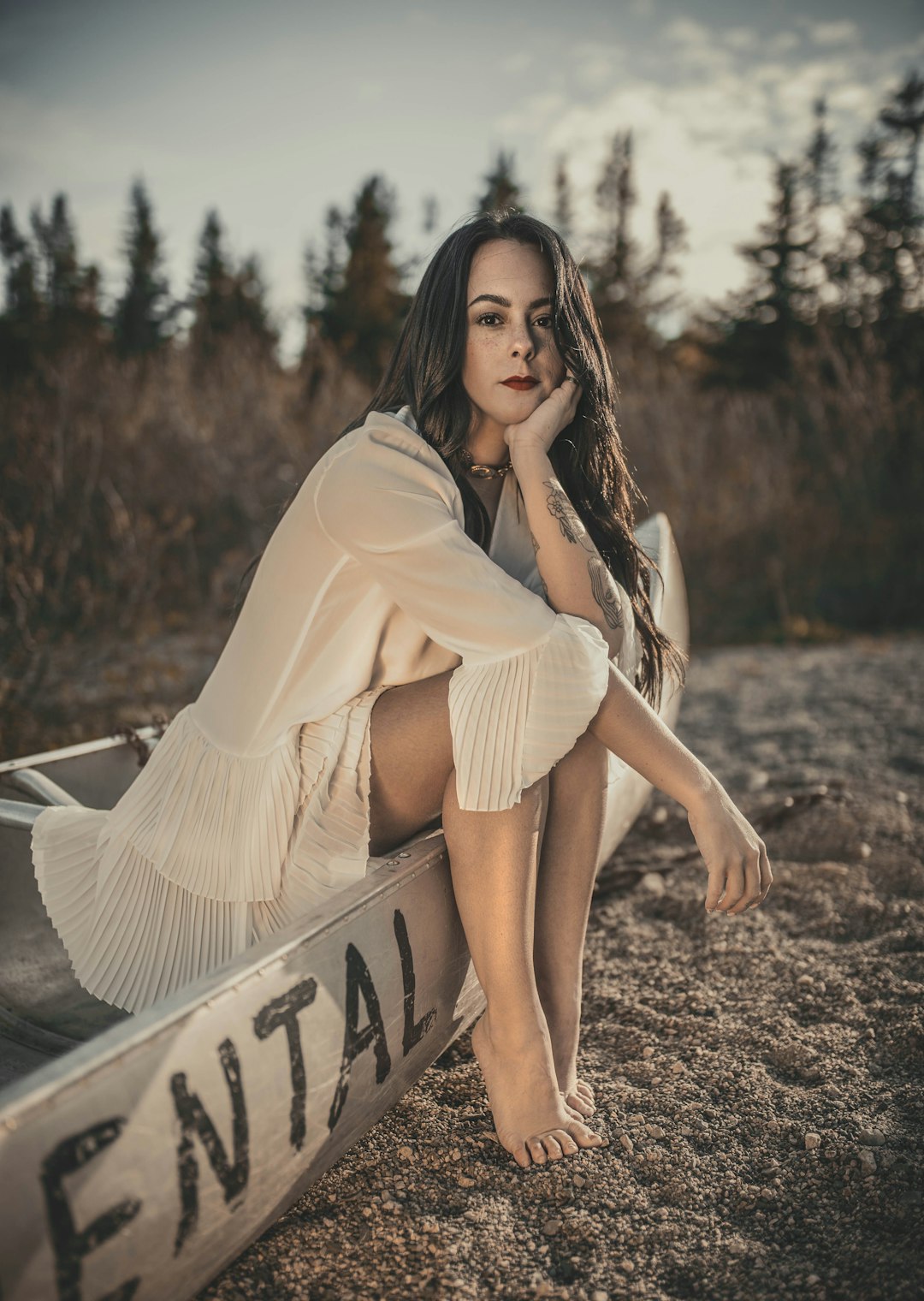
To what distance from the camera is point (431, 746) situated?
1.62 meters

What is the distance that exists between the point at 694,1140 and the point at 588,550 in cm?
111

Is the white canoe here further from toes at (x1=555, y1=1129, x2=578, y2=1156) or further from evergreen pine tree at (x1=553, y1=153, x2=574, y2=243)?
evergreen pine tree at (x1=553, y1=153, x2=574, y2=243)

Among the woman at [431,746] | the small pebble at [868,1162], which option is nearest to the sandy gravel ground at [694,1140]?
the small pebble at [868,1162]

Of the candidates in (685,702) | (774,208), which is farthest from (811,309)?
(685,702)

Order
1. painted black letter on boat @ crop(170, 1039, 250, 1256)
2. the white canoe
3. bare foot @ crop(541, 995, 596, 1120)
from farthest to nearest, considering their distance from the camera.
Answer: bare foot @ crop(541, 995, 596, 1120) → painted black letter on boat @ crop(170, 1039, 250, 1256) → the white canoe

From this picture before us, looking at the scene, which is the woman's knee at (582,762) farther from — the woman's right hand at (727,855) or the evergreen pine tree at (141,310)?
the evergreen pine tree at (141,310)

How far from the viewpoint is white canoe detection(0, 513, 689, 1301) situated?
0.90 metres

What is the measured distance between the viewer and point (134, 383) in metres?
9.04

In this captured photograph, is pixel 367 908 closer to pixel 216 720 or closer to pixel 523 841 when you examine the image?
pixel 523 841

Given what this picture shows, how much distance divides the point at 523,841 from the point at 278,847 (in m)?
0.43

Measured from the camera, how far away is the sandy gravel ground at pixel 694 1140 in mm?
1341

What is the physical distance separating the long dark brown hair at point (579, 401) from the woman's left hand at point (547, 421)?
6cm

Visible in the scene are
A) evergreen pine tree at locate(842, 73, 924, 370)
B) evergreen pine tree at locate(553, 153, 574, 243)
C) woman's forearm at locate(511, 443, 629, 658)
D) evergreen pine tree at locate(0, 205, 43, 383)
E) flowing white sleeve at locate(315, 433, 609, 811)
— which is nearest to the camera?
flowing white sleeve at locate(315, 433, 609, 811)

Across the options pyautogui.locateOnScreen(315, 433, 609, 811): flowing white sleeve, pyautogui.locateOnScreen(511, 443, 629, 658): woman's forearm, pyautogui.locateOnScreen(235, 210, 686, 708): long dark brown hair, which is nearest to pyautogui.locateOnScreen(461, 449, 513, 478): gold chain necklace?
pyautogui.locateOnScreen(235, 210, 686, 708): long dark brown hair
